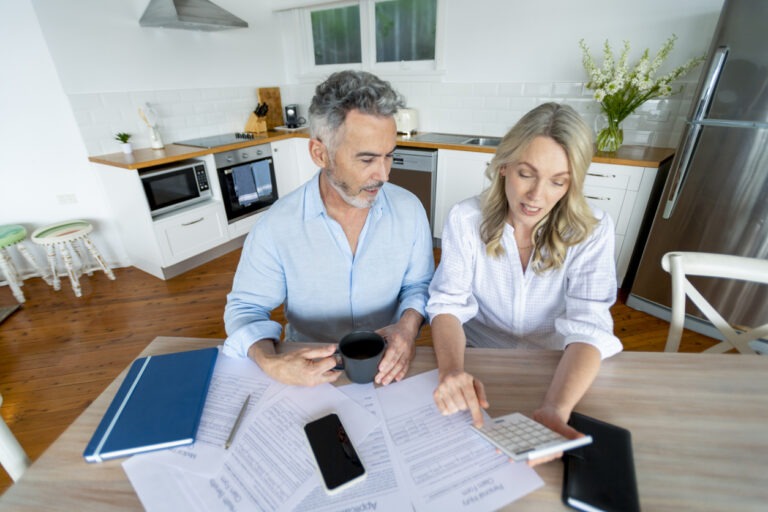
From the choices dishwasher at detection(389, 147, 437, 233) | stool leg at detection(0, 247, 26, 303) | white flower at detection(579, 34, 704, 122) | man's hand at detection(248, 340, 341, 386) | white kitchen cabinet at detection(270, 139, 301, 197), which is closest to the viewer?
man's hand at detection(248, 340, 341, 386)

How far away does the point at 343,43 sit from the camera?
3.91 meters

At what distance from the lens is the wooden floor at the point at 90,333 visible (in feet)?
6.00

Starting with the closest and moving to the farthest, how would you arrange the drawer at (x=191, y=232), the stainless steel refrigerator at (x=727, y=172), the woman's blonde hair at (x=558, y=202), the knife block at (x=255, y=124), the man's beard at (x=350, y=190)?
the woman's blonde hair at (x=558, y=202) < the man's beard at (x=350, y=190) < the stainless steel refrigerator at (x=727, y=172) < the drawer at (x=191, y=232) < the knife block at (x=255, y=124)

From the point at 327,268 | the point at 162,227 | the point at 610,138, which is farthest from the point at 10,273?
the point at 610,138

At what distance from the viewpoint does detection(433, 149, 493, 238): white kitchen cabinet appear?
2.91 m

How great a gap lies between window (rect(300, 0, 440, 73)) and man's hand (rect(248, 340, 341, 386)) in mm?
3293

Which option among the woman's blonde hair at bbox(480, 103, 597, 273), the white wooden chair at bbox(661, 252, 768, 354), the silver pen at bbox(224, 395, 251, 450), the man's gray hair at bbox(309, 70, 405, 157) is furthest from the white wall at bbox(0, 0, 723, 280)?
the silver pen at bbox(224, 395, 251, 450)

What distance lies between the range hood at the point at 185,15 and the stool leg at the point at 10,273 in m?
1.94

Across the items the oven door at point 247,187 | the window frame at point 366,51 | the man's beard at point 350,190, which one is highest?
the window frame at point 366,51

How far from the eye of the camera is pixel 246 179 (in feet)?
11.1

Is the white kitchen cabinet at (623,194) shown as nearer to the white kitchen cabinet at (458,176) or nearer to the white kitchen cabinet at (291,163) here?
the white kitchen cabinet at (458,176)

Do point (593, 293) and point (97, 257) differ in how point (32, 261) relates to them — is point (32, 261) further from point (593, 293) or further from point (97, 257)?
point (593, 293)

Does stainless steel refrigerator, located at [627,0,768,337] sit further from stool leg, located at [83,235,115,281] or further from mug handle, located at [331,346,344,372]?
stool leg, located at [83,235,115,281]

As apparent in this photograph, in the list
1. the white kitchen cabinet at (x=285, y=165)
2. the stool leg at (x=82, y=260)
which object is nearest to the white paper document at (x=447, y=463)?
the stool leg at (x=82, y=260)
